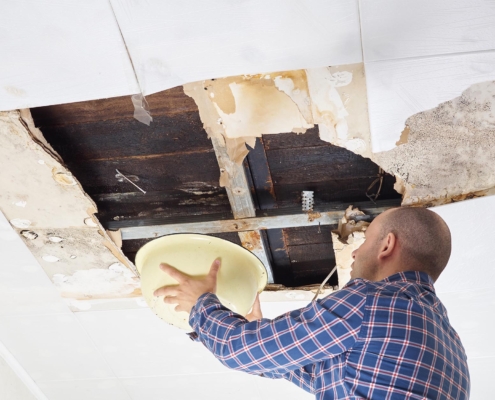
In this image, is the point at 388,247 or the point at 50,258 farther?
the point at 50,258

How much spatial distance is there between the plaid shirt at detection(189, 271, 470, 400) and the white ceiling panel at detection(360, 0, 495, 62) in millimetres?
506

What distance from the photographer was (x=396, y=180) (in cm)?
153

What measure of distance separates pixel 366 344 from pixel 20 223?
116 centimetres

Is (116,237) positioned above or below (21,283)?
above

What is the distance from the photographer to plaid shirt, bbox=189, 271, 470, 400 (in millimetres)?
1105

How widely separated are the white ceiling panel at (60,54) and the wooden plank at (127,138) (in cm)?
16

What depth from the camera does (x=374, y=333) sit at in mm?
1113

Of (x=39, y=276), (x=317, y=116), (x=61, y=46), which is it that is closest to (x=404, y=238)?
(x=317, y=116)

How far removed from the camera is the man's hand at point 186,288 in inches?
56.1

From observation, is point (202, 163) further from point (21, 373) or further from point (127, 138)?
point (21, 373)

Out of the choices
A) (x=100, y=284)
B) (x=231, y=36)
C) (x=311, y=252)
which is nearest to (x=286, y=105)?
(x=231, y=36)

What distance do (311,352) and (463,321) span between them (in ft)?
3.72

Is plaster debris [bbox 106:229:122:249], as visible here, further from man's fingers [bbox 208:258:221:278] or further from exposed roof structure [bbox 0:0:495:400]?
man's fingers [bbox 208:258:221:278]

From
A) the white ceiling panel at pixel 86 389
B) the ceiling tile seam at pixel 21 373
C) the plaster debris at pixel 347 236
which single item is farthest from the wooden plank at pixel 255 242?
the ceiling tile seam at pixel 21 373
